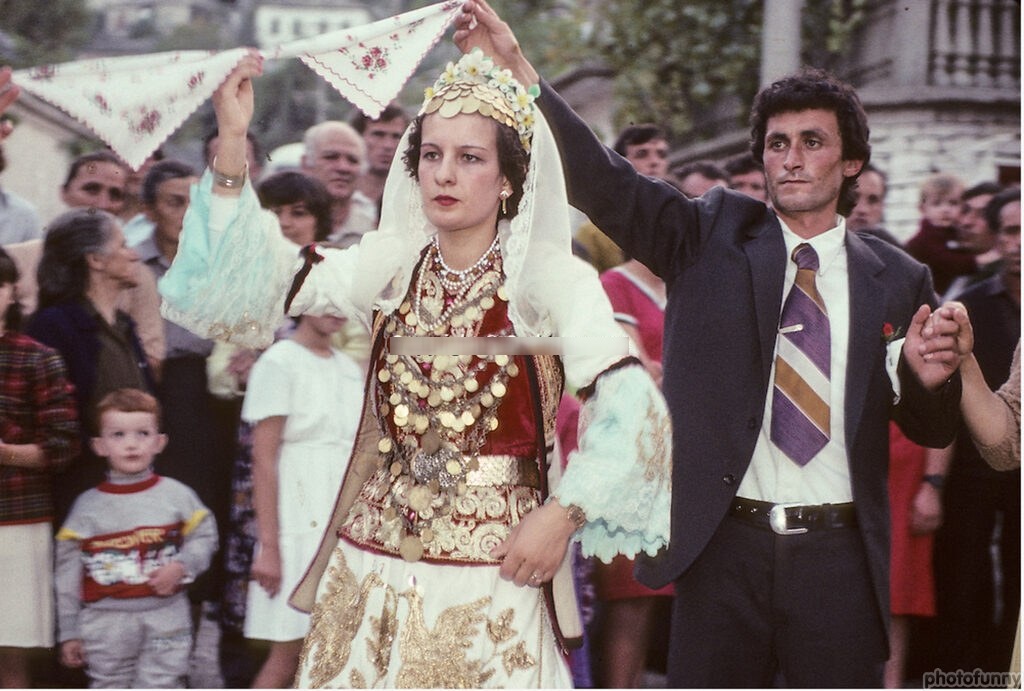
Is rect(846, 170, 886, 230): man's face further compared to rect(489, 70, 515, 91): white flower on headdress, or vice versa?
rect(846, 170, 886, 230): man's face

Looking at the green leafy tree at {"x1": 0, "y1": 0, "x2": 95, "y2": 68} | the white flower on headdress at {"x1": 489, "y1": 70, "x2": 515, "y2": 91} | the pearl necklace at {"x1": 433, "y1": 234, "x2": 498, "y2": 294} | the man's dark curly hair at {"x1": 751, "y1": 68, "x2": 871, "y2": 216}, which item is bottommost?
the pearl necklace at {"x1": 433, "y1": 234, "x2": 498, "y2": 294}

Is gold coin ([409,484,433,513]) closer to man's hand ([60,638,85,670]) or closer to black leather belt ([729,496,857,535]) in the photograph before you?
black leather belt ([729,496,857,535])

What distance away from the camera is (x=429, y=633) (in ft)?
8.63

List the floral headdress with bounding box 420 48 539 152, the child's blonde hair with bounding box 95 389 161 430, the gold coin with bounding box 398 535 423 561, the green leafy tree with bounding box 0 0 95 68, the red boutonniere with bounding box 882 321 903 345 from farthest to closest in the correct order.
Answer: the green leafy tree with bounding box 0 0 95 68
the child's blonde hair with bounding box 95 389 161 430
the red boutonniere with bounding box 882 321 903 345
the floral headdress with bounding box 420 48 539 152
the gold coin with bounding box 398 535 423 561

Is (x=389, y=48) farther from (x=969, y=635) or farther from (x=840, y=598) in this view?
(x=969, y=635)

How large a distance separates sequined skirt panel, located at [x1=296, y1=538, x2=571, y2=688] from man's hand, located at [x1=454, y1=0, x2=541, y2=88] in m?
1.15

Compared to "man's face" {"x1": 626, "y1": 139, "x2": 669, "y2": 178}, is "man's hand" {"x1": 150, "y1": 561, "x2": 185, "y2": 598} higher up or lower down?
lower down

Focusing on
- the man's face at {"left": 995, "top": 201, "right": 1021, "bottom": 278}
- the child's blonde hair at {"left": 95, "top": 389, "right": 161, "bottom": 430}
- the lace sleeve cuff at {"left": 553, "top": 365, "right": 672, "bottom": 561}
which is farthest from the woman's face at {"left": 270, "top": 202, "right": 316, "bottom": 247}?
the man's face at {"left": 995, "top": 201, "right": 1021, "bottom": 278}

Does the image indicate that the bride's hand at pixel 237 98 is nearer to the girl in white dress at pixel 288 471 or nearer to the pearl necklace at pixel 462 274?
the pearl necklace at pixel 462 274

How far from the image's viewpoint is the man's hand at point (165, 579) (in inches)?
159

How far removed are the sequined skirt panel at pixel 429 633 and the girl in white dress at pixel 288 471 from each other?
1.54 m

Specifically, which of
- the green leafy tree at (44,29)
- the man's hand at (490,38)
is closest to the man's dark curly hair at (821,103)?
the man's hand at (490,38)

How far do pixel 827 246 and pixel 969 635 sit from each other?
235 cm

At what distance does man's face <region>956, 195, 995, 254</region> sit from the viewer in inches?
218
